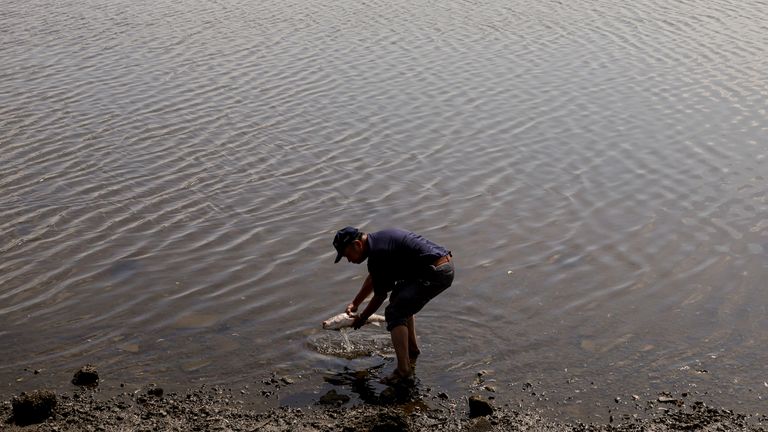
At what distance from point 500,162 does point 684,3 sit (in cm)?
1599

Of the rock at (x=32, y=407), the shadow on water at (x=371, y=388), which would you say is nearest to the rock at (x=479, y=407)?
the shadow on water at (x=371, y=388)

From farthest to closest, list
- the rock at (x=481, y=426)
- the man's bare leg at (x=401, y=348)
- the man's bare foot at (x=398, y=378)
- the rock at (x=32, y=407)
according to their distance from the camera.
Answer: the man's bare foot at (x=398, y=378), the man's bare leg at (x=401, y=348), the rock at (x=481, y=426), the rock at (x=32, y=407)

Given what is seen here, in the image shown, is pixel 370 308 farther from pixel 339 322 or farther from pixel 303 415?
pixel 303 415

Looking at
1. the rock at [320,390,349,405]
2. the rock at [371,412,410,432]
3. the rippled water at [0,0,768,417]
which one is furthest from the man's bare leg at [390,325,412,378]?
the rock at [371,412,410,432]

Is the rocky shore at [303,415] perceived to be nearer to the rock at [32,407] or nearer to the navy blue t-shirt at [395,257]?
the rock at [32,407]

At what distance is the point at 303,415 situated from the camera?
849 centimetres

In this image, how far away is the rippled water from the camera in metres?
9.72

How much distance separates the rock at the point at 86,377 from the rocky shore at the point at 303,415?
1 centimetres

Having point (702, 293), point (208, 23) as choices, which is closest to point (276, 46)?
point (208, 23)

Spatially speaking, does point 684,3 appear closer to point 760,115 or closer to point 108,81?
point 760,115

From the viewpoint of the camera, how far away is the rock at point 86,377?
29.1 ft

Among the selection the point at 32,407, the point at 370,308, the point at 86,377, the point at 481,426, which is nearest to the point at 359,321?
the point at 370,308

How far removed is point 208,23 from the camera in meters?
25.9

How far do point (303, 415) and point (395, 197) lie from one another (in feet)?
19.3
